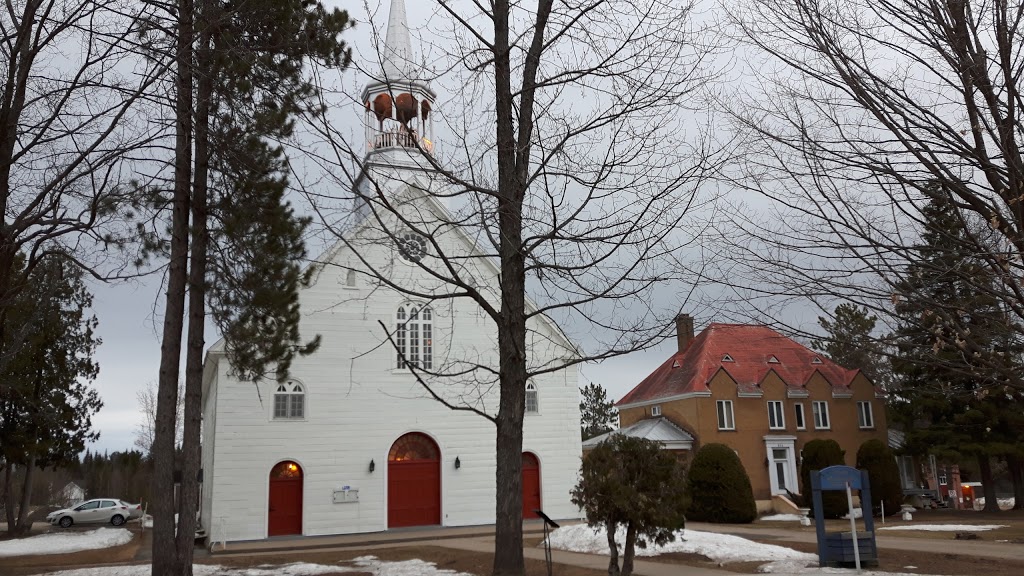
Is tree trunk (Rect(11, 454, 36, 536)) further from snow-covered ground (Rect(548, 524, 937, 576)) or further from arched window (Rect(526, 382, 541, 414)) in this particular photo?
snow-covered ground (Rect(548, 524, 937, 576))

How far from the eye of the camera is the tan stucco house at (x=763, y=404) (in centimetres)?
3412

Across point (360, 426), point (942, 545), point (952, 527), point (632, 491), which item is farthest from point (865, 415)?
point (632, 491)

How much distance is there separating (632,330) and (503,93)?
320cm

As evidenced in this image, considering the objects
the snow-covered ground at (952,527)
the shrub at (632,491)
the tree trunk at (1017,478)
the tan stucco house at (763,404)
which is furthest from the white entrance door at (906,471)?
the shrub at (632,491)

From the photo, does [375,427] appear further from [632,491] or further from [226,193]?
[632,491]

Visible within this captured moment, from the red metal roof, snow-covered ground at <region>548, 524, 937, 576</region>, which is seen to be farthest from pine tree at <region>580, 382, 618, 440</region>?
snow-covered ground at <region>548, 524, 937, 576</region>

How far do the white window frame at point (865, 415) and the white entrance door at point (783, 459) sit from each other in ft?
14.9

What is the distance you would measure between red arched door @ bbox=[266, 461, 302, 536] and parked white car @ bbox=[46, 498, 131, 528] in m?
20.2

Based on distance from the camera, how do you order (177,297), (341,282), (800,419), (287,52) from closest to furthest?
(287,52), (177,297), (341,282), (800,419)

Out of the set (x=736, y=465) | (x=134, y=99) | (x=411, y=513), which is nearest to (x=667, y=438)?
(x=736, y=465)

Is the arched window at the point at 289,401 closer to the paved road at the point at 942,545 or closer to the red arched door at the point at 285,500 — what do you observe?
the red arched door at the point at 285,500

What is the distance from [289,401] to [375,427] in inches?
113

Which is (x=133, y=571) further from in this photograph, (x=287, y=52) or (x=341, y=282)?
(x=287, y=52)

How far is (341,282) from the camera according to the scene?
2442cm
